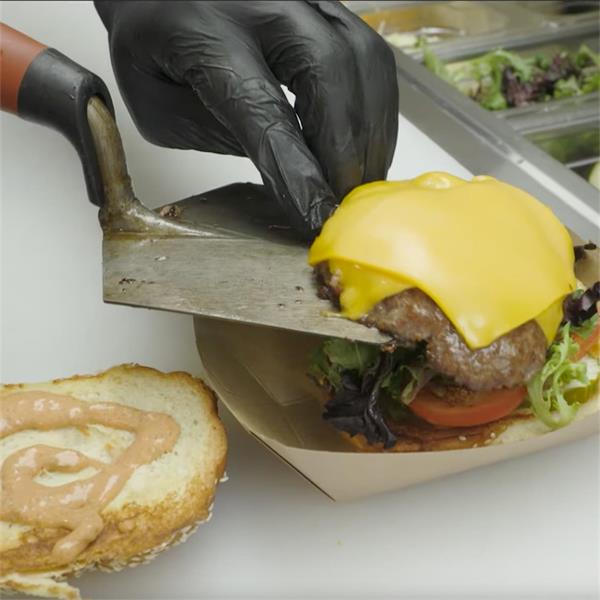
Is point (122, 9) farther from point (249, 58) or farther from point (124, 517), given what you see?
point (124, 517)

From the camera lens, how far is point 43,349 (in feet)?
7.62

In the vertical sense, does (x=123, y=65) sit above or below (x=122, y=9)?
below

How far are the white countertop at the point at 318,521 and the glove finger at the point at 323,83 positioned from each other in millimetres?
631

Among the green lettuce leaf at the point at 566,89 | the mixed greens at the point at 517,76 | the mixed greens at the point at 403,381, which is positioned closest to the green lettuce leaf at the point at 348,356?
the mixed greens at the point at 403,381

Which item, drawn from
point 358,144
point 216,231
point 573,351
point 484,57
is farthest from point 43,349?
point 484,57

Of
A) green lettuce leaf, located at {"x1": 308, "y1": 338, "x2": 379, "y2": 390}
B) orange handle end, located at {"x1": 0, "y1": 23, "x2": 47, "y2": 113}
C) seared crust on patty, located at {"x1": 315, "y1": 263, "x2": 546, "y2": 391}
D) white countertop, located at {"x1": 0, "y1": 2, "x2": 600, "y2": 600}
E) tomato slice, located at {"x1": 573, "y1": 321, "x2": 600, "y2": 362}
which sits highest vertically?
orange handle end, located at {"x1": 0, "y1": 23, "x2": 47, "y2": 113}

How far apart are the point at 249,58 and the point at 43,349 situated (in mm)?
962

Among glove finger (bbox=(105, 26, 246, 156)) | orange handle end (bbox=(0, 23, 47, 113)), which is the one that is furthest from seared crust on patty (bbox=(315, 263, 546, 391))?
orange handle end (bbox=(0, 23, 47, 113))

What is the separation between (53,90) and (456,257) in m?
1.06

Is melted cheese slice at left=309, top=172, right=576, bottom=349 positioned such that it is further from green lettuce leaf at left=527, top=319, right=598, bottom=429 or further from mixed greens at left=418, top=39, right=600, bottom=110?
mixed greens at left=418, top=39, right=600, bottom=110

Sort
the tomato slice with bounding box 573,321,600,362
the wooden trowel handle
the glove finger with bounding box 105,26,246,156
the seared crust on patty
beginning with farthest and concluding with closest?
the glove finger with bounding box 105,26,246,156, the wooden trowel handle, the tomato slice with bounding box 573,321,600,362, the seared crust on patty

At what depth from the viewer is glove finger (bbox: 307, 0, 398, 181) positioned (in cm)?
211

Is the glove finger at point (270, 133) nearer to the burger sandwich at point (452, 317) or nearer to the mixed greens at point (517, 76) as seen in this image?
the burger sandwich at point (452, 317)

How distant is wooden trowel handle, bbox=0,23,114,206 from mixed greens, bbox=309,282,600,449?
0.76m
